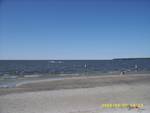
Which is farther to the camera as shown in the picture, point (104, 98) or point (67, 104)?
point (104, 98)

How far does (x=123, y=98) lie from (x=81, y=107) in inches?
152

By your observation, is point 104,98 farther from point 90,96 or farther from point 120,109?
point 120,109

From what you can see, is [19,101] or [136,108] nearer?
[136,108]

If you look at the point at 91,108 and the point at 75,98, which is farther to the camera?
the point at 75,98

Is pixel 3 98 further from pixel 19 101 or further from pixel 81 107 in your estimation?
pixel 81 107

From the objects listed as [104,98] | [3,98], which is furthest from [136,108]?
[3,98]

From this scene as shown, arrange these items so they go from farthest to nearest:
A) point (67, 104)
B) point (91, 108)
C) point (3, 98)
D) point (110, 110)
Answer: point (3, 98) → point (67, 104) → point (91, 108) → point (110, 110)

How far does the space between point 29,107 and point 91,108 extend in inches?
143

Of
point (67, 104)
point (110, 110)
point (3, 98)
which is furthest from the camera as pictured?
point (3, 98)

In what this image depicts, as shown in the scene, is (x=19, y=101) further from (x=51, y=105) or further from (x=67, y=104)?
(x=67, y=104)

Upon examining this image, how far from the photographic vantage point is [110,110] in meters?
11.0

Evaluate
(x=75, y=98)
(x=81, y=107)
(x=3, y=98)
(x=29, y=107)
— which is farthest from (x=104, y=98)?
(x=3, y=98)

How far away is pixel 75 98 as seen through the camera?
14.4 m

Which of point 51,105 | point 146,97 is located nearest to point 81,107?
point 51,105
